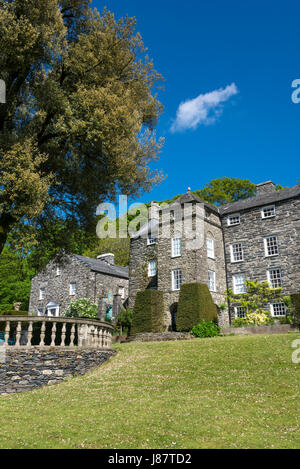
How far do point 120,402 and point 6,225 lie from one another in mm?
7641

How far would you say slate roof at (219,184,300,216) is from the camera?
28672 millimetres

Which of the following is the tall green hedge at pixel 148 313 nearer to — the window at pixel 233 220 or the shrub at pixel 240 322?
the shrub at pixel 240 322

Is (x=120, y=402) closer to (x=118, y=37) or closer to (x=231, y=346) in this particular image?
(x=231, y=346)

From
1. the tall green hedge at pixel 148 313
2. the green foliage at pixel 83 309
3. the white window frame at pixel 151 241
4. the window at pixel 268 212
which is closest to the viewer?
the tall green hedge at pixel 148 313

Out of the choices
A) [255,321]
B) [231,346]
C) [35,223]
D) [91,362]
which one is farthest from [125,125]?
[255,321]

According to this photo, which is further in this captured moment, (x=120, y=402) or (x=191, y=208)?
(x=191, y=208)

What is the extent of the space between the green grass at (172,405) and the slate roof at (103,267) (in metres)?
21.0

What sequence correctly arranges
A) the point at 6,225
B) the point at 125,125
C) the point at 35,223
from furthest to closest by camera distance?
1. the point at 35,223
2. the point at 125,125
3. the point at 6,225

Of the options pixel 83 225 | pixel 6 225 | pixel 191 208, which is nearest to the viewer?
pixel 6 225

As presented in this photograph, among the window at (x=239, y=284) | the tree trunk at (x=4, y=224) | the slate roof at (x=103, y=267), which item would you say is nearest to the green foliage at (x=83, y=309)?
the slate roof at (x=103, y=267)

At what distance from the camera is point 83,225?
55.1ft

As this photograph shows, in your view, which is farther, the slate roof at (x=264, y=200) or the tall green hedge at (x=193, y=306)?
the slate roof at (x=264, y=200)

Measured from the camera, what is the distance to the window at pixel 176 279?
28.0 meters

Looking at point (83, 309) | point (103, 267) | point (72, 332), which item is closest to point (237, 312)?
point (83, 309)
